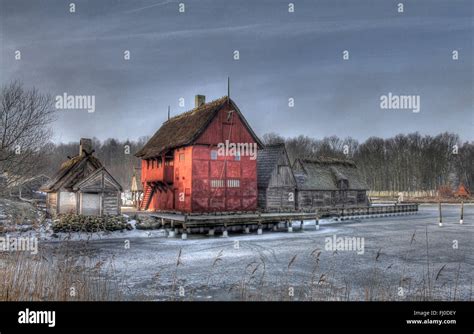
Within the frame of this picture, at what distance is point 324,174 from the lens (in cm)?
4728

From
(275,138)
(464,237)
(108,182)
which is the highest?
(275,138)

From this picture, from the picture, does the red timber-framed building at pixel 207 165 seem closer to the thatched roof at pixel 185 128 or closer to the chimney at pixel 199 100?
the thatched roof at pixel 185 128

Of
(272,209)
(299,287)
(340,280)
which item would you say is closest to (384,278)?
(340,280)

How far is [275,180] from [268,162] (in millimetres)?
2064

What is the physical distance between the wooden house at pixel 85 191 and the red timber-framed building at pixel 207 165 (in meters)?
5.20

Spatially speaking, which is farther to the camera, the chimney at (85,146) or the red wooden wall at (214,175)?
the chimney at (85,146)

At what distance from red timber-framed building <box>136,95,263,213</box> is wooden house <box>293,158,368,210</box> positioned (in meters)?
10.9

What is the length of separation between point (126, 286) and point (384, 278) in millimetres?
7981

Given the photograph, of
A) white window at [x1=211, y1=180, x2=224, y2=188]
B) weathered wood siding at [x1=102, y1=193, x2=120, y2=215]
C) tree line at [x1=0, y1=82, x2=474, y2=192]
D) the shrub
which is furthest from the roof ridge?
tree line at [x1=0, y1=82, x2=474, y2=192]

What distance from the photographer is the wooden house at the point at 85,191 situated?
94.3 ft

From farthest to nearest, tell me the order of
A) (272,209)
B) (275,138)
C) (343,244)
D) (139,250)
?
(275,138) < (272,209) < (343,244) < (139,250)

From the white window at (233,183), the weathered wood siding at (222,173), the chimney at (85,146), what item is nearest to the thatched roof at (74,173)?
the chimney at (85,146)
